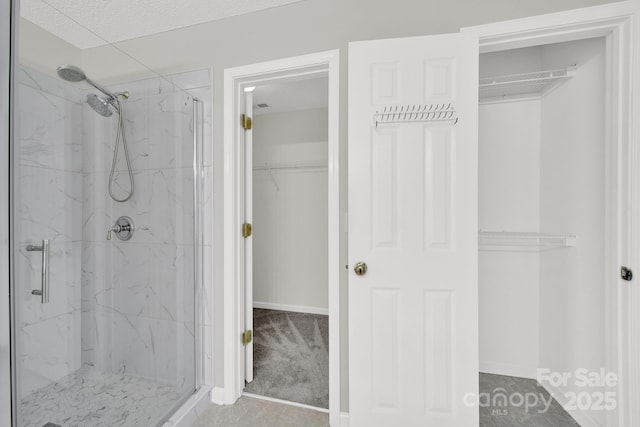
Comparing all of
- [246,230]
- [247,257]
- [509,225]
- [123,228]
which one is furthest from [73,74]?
[509,225]

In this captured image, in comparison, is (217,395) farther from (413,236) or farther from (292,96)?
(292,96)

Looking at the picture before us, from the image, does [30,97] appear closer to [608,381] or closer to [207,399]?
[207,399]

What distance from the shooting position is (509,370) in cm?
Result: 213

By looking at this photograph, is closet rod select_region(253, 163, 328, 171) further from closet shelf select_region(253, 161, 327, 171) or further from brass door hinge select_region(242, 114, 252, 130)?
brass door hinge select_region(242, 114, 252, 130)

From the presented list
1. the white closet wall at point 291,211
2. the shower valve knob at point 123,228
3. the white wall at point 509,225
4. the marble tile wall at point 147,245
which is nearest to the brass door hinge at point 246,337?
the marble tile wall at point 147,245

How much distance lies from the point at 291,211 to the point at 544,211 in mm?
2559

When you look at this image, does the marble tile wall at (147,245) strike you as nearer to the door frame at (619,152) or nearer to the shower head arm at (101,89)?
the shower head arm at (101,89)

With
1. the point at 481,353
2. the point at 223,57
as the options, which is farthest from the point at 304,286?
→ the point at 223,57

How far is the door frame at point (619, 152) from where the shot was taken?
1.30 metres

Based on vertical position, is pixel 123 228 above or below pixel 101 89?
below

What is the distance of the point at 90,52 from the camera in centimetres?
130

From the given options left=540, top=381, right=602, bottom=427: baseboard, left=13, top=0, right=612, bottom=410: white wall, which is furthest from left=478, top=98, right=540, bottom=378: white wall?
left=13, top=0, right=612, bottom=410: white wall

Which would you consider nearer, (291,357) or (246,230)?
(246,230)

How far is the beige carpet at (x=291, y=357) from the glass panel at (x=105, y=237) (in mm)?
579
